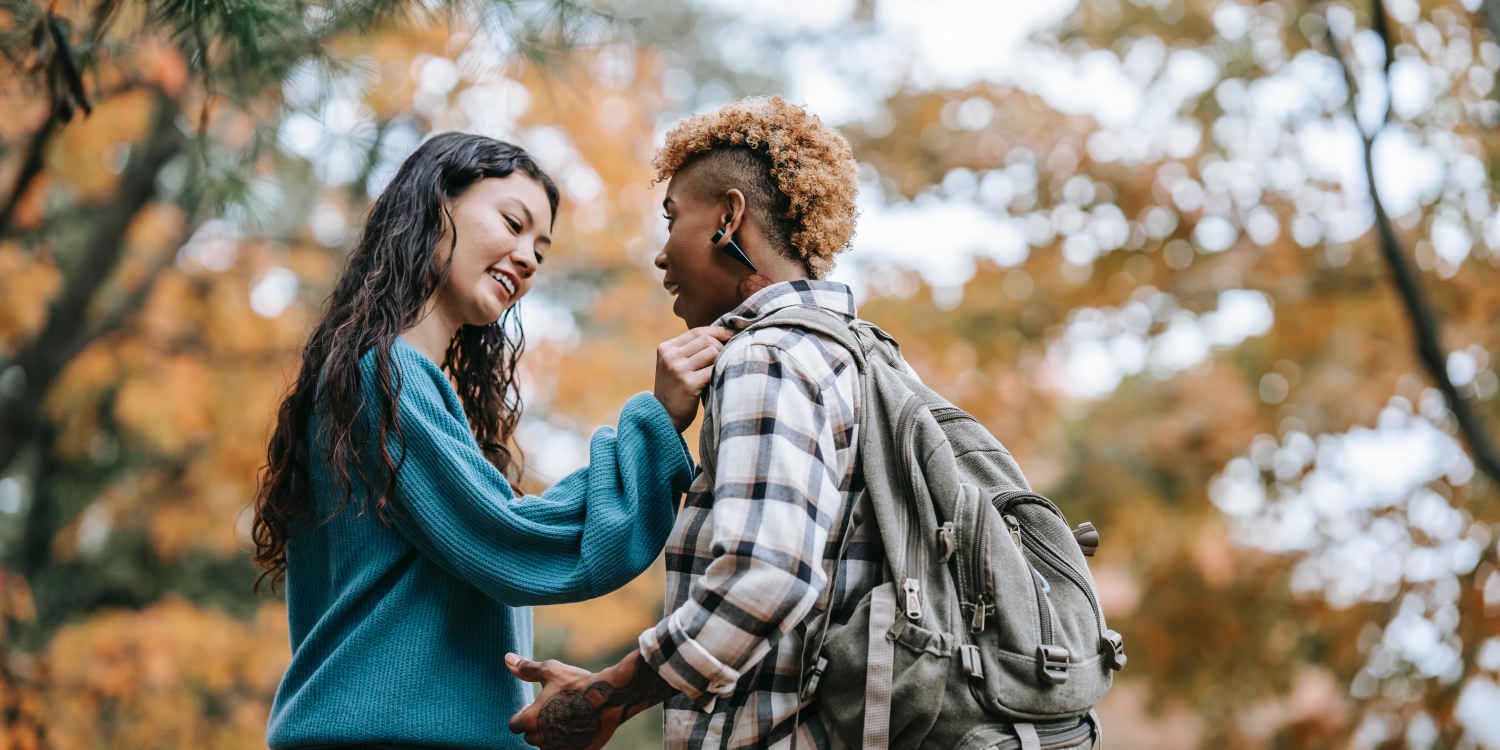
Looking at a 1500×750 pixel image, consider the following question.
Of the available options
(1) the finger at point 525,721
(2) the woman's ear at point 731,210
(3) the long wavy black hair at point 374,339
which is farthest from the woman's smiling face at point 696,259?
(1) the finger at point 525,721

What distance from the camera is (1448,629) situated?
5.10 m

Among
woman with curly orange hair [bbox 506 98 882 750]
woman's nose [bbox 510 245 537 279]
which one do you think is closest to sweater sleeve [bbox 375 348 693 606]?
woman with curly orange hair [bbox 506 98 882 750]

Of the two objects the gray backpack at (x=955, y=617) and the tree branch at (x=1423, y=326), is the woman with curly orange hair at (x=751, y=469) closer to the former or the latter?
the gray backpack at (x=955, y=617)

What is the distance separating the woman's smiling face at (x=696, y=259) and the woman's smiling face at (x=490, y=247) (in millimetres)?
386

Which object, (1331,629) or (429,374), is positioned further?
(1331,629)

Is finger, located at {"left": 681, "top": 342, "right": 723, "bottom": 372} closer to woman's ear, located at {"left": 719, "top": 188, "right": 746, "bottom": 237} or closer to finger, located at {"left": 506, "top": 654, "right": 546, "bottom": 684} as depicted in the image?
woman's ear, located at {"left": 719, "top": 188, "right": 746, "bottom": 237}

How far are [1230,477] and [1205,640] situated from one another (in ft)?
3.63

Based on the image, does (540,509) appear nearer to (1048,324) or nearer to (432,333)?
(432,333)

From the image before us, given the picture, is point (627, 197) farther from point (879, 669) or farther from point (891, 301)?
point (879, 669)

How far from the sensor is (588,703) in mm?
1771

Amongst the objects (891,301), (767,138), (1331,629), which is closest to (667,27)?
(891,301)

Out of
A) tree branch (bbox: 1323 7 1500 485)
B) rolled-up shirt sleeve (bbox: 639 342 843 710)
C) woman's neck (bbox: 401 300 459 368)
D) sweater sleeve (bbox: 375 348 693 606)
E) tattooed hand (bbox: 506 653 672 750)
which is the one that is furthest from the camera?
tree branch (bbox: 1323 7 1500 485)

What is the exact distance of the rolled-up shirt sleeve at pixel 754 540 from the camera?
1620mm

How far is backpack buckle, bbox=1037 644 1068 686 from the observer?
1.68 m
